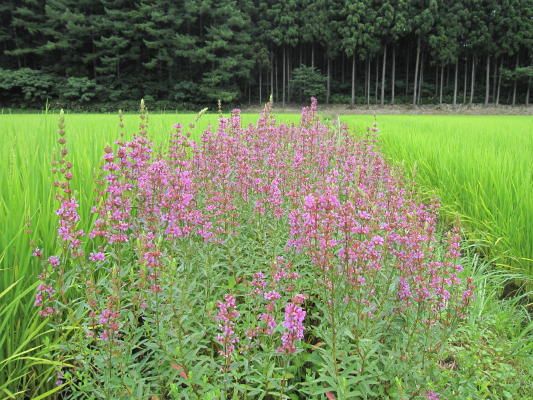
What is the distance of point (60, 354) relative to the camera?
6.99 ft

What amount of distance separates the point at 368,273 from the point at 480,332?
1.29m

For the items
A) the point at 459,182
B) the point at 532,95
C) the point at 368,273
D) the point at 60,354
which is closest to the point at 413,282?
the point at 368,273

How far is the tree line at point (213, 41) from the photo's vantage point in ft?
132

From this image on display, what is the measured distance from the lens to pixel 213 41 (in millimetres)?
42375

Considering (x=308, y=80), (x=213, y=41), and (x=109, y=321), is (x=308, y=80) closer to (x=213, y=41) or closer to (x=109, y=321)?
(x=213, y=41)

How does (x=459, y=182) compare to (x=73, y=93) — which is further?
(x=73, y=93)

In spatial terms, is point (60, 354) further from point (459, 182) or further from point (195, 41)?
point (195, 41)


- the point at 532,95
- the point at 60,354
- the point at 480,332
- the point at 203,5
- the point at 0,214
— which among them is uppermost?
the point at 203,5

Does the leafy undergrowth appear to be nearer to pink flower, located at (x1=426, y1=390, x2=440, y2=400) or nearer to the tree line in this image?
pink flower, located at (x1=426, y1=390, x2=440, y2=400)

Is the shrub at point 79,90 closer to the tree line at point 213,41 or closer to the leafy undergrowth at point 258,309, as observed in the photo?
the tree line at point 213,41

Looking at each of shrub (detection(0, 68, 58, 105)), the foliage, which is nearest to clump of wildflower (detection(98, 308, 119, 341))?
shrub (detection(0, 68, 58, 105))

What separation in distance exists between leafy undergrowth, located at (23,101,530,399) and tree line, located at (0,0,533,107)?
40579mm

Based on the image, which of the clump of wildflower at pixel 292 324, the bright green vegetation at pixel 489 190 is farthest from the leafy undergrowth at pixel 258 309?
the bright green vegetation at pixel 489 190

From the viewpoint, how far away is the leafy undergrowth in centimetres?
173
